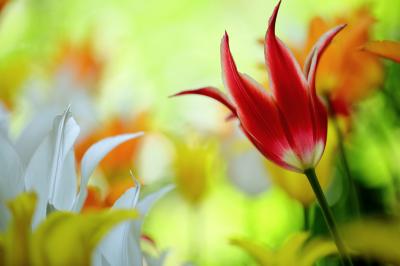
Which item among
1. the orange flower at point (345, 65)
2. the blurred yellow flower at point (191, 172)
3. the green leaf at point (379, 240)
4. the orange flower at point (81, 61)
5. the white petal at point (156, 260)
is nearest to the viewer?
the green leaf at point (379, 240)

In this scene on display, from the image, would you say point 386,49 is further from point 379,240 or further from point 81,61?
point 81,61

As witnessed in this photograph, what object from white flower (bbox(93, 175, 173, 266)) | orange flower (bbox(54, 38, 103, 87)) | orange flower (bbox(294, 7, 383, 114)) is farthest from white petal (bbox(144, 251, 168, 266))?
orange flower (bbox(54, 38, 103, 87))

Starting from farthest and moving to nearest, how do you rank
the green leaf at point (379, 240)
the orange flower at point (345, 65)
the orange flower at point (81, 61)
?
the orange flower at point (81, 61) → the orange flower at point (345, 65) → the green leaf at point (379, 240)

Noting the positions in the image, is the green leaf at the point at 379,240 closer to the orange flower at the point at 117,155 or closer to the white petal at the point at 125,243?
the white petal at the point at 125,243

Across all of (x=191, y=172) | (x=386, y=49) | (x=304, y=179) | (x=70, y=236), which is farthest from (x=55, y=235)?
(x=191, y=172)

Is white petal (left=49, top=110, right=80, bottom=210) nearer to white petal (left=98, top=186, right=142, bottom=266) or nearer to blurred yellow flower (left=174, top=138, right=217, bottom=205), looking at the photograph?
white petal (left=98, top=186, right=142, bottom=266)

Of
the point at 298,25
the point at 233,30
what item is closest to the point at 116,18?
the point at 233,30

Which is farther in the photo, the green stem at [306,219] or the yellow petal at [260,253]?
the green stem at [306,219]

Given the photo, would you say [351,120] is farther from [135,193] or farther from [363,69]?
[135,193]

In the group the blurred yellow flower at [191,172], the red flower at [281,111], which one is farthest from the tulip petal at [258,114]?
the blurred yellow flower at [191,172]
